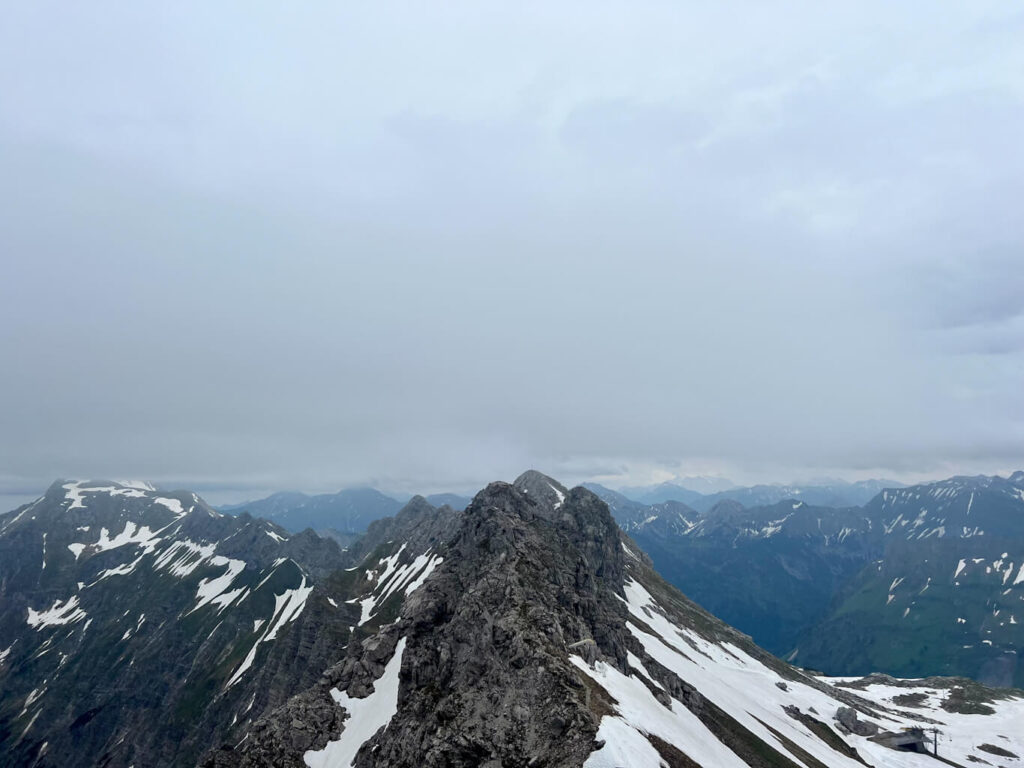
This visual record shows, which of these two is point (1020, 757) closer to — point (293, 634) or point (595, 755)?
point (595, 755)

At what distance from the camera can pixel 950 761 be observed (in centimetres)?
12200

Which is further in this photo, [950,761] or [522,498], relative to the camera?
[522,498]

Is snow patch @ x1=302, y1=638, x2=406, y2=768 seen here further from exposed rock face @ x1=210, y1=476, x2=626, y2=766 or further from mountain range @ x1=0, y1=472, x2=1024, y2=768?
exposed rock face @ x1=210, y1=476, x2=626, y2=766

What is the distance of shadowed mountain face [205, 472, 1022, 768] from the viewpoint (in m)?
40.7

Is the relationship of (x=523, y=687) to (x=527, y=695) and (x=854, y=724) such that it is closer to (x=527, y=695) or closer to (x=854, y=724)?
(x=527, y=695)

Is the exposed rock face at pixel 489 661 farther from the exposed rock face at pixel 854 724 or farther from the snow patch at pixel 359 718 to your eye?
the exposed rock face at pixel 854 724

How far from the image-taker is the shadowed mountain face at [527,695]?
40656mm

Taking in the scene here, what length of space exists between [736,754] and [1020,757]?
13160cm

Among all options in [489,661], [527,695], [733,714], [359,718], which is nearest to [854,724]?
[733,714]

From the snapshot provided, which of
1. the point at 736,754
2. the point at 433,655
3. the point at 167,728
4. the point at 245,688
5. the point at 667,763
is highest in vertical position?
the point at 667,763

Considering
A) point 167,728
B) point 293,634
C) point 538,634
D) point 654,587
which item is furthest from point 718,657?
point 167,728

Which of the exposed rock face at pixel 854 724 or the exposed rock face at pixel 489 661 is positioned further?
the exposed rock face at pixel 854 724

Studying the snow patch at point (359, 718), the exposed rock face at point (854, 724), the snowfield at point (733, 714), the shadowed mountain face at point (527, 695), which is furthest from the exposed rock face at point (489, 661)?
the exposed rock face at point (854, 724)

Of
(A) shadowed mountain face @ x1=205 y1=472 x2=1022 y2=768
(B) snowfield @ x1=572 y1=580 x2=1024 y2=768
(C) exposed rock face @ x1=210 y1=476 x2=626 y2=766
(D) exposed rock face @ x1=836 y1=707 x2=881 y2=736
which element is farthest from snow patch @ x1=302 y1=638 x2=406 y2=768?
(D) exposed rock face @ x1=836 y1=707 x2=881 y2=736
